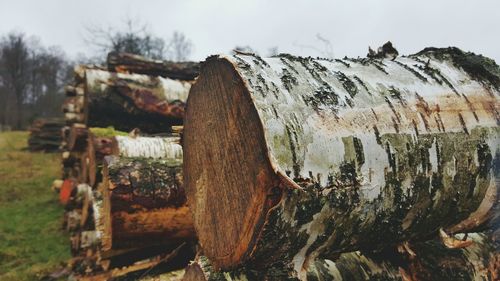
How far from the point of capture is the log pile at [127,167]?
10.7 ft

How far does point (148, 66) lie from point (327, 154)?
5.61 m

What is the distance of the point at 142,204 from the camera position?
3229mm

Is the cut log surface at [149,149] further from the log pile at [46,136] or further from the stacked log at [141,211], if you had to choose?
the log pile at [46,136]

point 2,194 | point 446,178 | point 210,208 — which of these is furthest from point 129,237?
point 2,194

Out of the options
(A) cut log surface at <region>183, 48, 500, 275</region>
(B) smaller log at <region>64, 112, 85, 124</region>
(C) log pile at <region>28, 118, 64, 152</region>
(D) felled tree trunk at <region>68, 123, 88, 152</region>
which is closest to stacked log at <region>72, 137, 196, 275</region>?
(A) cut log surface at <region>183, 48, 500, 275</region>

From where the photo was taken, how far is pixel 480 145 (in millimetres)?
2078

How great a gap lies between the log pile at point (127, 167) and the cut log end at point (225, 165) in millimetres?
315

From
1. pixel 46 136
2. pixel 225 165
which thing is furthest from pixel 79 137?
pixel 46 136

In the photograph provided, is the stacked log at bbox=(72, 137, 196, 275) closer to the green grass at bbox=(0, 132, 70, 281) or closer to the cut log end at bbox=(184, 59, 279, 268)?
the cut log end at bbox=(184, 59, 279, 268)

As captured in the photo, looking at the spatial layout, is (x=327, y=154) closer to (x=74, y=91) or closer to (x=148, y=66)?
(x=148, y=66)

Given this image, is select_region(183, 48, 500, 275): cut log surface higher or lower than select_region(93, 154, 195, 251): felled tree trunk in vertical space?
higher

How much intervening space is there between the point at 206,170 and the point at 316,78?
0.60 m

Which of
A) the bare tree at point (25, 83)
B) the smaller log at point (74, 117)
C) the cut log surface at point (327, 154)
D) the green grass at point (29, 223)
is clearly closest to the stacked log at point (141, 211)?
the cut log surface at point (327, 154)

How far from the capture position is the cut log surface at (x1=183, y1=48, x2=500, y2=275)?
62.4 inches
